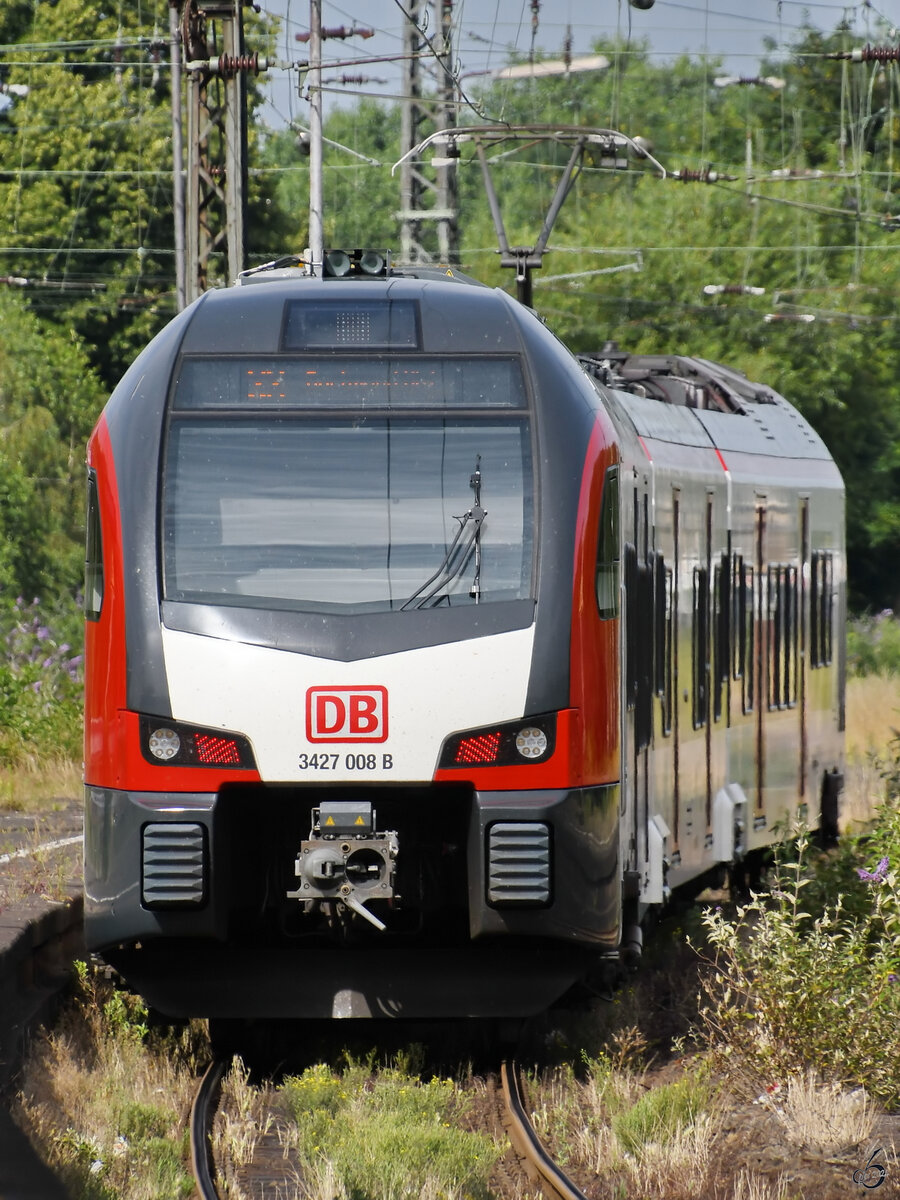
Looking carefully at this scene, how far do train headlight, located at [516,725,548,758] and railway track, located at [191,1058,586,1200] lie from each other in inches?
53.7

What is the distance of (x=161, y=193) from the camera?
45.5 meters

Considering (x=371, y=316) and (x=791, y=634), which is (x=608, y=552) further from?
(x=791, y=634)

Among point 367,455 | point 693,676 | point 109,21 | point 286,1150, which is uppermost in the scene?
point 109,21

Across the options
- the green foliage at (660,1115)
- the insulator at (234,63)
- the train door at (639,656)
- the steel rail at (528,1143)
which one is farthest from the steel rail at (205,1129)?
the insulator at (234,63)

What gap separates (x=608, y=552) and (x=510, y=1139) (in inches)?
88.0

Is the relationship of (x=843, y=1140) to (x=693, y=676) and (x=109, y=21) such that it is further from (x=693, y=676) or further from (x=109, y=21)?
(x=109, y=21)

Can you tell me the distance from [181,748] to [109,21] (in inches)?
1607

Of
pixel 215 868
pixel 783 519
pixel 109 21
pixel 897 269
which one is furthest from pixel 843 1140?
pixel 109 21

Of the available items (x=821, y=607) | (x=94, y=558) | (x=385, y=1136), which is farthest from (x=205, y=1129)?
(x=821, y=607)

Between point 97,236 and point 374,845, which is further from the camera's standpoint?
point 97,236

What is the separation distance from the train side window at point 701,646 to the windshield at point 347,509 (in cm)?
380

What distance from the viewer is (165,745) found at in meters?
7.88

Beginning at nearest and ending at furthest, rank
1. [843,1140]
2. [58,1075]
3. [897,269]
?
[843,1140] < [58,1075] < [897,269]

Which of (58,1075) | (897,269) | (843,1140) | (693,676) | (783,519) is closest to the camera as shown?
(843,1140)
